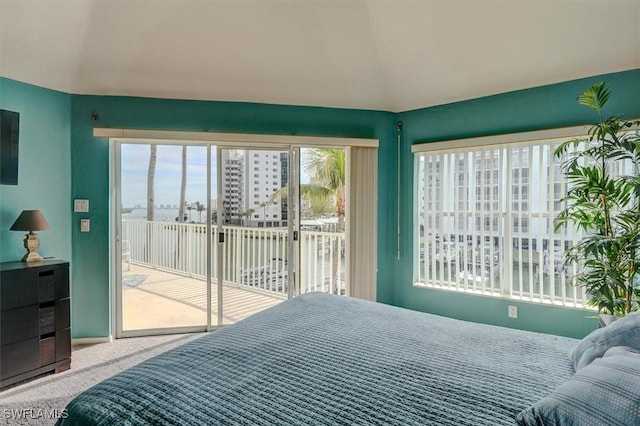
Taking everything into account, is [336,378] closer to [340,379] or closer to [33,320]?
[340,379]

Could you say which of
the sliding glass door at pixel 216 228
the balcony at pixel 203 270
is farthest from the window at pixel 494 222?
the balcony at pixel 203 270

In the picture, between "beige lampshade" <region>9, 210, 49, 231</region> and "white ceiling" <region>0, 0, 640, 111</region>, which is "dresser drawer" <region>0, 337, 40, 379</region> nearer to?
"beige lampshade" <region>9, 210, 49, 231</region>

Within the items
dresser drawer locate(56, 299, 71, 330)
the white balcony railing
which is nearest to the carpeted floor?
dresser drawer locate(56, 299, 71, 330)

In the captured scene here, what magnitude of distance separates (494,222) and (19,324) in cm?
400

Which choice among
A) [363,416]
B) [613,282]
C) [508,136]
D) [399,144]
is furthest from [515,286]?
[363,416]

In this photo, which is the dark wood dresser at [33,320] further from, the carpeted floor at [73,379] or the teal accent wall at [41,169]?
the teal accent wall at [41,169]

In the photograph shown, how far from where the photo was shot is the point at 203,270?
3877mm

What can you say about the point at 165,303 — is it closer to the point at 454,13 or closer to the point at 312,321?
the point at 312,321

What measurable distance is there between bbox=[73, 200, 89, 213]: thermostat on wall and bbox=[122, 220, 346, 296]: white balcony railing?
352 millimetres

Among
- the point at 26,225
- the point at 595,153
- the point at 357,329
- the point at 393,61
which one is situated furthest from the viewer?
the point at 393,61

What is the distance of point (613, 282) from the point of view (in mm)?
2273

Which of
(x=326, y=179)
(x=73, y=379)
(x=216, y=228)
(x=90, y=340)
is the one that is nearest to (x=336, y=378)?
(x=73, y=379)

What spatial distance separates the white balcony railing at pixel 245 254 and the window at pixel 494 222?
998 millimetres

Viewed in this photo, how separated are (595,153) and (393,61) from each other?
6.31ft
